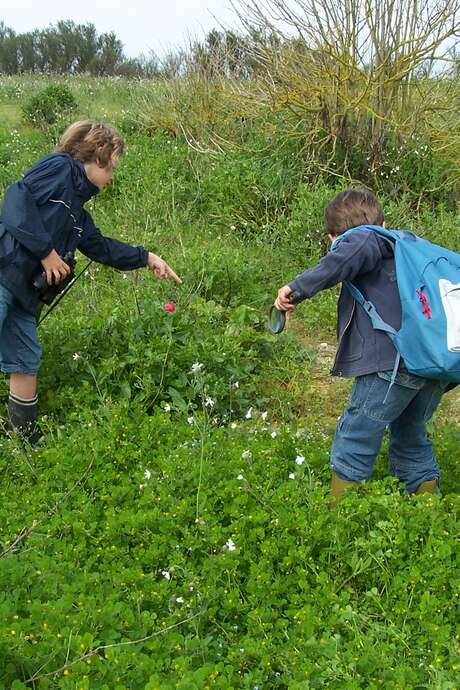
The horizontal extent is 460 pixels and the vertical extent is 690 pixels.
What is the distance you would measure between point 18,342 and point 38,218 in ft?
2.25

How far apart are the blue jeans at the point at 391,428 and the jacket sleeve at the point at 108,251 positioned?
168 cm

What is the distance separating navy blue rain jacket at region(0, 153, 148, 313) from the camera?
3.46m

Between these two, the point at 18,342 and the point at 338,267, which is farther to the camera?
the point at 18,342

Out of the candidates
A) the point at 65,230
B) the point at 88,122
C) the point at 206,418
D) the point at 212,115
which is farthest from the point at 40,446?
the point at 212,115

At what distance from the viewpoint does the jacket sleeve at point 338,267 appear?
2.79 metres

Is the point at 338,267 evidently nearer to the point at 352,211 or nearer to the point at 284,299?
the point at 284,299

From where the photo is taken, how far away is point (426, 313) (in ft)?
9.13

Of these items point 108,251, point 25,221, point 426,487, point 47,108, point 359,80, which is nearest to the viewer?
point 426,487

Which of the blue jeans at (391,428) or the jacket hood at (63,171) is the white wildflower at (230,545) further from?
the jacket hood at (63,171)

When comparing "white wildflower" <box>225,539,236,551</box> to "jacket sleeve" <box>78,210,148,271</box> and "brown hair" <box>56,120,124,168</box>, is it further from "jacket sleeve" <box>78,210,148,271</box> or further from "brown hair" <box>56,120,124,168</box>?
"brown hair" <box>56,120,124,168</box>

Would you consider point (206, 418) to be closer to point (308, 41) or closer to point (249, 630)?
point (249, 630)

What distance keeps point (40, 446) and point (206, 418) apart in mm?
912

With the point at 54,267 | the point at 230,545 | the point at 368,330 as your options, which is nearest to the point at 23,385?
the point at 54,267

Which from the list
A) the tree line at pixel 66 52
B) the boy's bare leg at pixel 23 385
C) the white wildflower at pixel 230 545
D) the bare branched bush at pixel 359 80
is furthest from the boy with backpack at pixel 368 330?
the tree line at pixel 66 52
